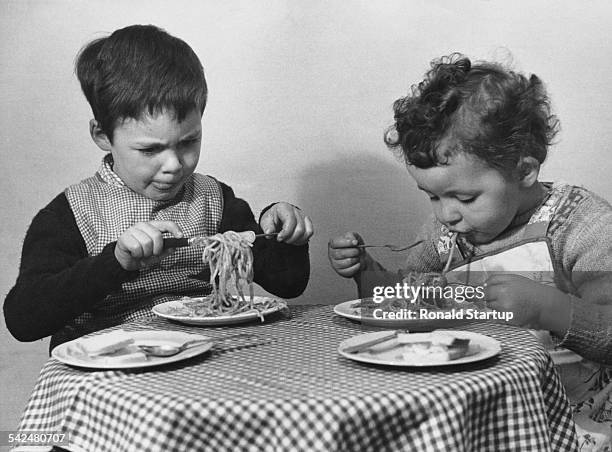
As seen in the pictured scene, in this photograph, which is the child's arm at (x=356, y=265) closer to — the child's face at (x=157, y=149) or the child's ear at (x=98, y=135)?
the child's face at (x=157, y=149)

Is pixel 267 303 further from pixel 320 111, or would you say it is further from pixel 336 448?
pixel 320 111

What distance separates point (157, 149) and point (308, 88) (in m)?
0.92

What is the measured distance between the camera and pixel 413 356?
1161 mm

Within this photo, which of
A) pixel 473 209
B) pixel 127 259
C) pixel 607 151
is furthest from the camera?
pixel 607 151

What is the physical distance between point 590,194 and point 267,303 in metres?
0.83

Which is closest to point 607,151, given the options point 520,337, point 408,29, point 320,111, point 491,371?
point 408,29

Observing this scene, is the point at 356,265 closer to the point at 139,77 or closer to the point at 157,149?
the point at 157,149

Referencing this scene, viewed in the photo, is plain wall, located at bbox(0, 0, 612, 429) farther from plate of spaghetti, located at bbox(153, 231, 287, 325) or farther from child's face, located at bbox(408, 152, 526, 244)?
plate of spaghetti, located at bbox(153, 231, 287, 325)

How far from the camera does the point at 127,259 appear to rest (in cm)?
158

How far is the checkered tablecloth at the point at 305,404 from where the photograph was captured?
3.19 feet

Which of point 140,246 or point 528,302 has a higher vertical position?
point 140,246

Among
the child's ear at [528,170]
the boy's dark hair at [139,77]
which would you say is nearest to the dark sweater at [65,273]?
the boy's dark hair at [139,77]

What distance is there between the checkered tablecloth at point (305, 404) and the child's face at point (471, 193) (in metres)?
0.50

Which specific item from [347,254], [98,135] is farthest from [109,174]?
[347,254]
